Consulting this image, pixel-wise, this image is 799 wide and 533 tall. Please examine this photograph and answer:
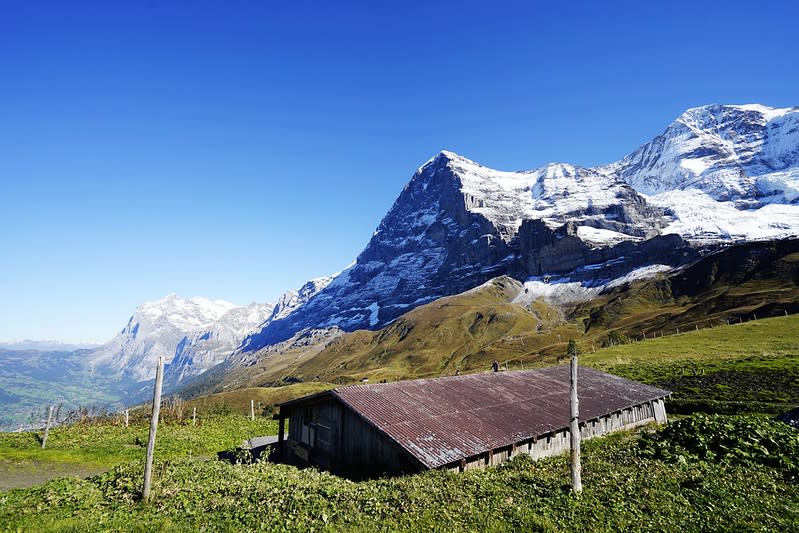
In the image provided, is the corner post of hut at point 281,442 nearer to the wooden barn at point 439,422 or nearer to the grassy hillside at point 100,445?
the wooden barn at point 439,422

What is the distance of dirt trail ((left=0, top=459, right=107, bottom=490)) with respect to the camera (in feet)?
78.0

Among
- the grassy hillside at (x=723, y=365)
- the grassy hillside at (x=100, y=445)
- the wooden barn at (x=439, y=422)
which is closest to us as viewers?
the wooden barn at (x=439, y=422)

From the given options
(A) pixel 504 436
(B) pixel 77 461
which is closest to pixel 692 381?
(A) pixel 504 436

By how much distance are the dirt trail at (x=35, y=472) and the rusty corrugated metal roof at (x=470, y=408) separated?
55.7ft

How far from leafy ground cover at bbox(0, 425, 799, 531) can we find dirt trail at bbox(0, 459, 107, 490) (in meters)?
7.85

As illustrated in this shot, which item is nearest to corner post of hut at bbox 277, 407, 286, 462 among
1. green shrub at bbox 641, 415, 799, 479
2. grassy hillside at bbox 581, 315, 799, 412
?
green shrub at bbox 641, 415, 799, 479

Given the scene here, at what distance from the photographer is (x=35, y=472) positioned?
2595 cm

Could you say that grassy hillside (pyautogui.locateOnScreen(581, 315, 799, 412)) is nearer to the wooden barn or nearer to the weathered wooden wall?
the wooden barn

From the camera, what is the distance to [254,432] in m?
42.8

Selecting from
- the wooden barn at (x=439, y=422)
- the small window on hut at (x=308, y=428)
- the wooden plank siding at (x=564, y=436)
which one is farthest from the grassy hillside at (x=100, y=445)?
the wooden plank siding at (x=564, y=436)

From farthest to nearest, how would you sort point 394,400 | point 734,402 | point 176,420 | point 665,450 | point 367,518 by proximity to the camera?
point 176,420 → point 734,402 → point 394,400 → point 665,450 → point 367,518

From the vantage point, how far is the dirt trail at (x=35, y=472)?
78.0ft

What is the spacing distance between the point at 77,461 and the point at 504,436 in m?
29.4

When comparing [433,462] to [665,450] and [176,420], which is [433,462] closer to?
[665,450]
